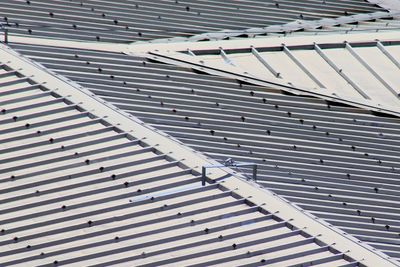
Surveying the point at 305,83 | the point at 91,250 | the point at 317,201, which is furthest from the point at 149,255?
the point at 305,83

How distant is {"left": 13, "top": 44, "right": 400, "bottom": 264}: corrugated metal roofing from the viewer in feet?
165

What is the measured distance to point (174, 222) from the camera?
A: 4797cm

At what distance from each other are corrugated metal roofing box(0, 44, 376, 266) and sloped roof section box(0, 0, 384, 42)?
4.55 m

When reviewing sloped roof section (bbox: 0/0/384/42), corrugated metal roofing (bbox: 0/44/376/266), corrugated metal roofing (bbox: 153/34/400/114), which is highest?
sloped roof section (bbox: 0/0/384/42)

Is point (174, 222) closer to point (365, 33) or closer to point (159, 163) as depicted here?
point (159, 163)

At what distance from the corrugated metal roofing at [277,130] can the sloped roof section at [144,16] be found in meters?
1.69

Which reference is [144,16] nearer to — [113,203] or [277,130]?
[277,130]

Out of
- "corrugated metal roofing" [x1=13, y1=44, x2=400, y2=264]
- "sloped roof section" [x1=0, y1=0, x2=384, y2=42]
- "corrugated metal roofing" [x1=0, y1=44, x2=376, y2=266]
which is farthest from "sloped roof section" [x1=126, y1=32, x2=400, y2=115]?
"corrugated metal roofing" [x1=0, y1=44, x2=376, y2=266]

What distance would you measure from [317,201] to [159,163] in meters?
3.40

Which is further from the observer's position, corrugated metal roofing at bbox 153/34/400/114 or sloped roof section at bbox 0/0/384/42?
sloped roof section at bbox 0/0/384/42

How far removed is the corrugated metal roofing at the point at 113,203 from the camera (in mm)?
47000

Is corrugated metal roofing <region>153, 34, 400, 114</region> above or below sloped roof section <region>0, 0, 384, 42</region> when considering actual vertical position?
below

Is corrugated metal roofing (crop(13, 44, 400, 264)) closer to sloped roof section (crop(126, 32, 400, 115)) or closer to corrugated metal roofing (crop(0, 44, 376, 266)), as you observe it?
sloped roof section (crop(126, 32, 400, 115))

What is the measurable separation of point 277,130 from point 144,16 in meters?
6.90
